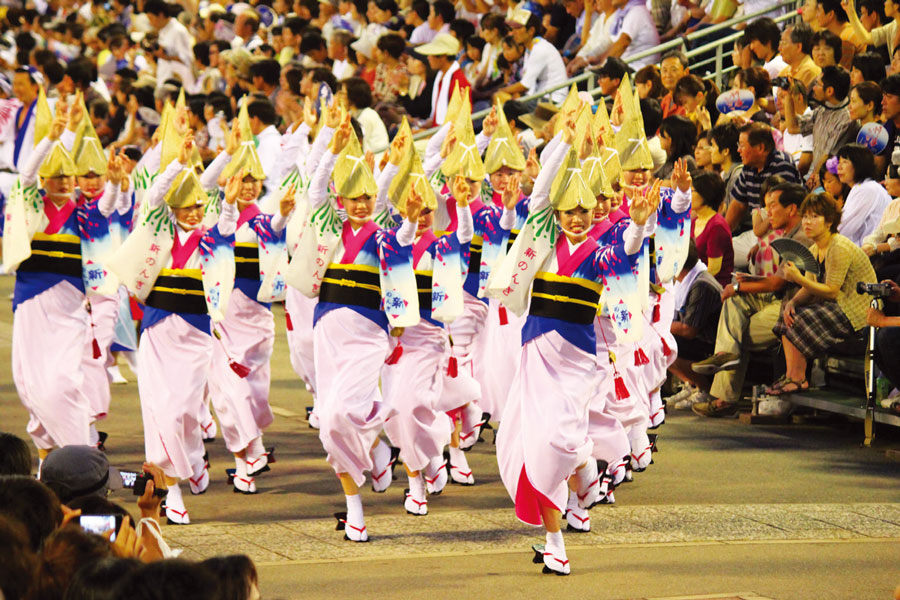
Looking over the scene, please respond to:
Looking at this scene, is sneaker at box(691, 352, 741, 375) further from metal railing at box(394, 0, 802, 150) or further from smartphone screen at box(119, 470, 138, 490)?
smartphone screen at box(119, 470, 138, 490)

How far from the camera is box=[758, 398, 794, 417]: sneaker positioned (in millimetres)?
10641

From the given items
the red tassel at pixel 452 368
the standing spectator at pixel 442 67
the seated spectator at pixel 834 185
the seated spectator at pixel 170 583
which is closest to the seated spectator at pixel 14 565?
the seated spectator at pixel 170 583

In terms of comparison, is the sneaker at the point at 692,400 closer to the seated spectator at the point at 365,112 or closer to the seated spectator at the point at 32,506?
the seated spectator at the point at 365,112

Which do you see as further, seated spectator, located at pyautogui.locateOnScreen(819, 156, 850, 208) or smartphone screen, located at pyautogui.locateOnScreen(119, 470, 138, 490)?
seated spectator, located at pyautogui.locateOnScreen(819, 156, 850, 208)

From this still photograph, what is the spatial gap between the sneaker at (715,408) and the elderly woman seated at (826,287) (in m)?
1.08

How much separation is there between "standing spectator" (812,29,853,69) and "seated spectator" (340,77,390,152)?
3.79m

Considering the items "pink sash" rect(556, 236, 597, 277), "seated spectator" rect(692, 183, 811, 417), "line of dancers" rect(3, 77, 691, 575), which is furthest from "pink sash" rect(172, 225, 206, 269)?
"seated spectator" rect(692, 183, 811, 417)

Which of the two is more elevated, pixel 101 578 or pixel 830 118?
pixel 830 118

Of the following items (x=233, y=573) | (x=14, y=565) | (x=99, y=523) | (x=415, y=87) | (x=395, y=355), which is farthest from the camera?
(x=415, y=87)

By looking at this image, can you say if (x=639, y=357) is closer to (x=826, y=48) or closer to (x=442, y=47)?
(x=826, y=48)

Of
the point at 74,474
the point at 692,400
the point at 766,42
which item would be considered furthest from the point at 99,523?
the point at 766,42

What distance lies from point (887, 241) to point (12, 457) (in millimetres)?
7194

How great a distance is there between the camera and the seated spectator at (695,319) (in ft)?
36.8

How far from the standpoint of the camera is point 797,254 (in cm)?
1005
